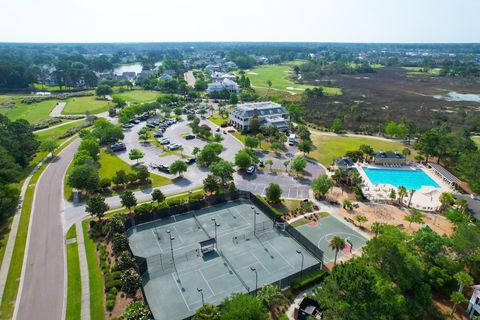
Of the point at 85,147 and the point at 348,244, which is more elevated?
the point at 85,147

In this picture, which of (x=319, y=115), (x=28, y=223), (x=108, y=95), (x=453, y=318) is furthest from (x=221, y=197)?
(x=108, y=95)

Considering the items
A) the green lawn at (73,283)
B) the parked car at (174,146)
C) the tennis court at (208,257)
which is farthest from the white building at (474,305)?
the parked car at (174,146)

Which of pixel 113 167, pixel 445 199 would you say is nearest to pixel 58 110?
pixel 113 167

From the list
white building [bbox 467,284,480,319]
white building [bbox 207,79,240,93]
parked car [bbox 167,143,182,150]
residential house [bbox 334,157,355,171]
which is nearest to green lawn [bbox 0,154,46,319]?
parked car [bbox 167,143,182,150]

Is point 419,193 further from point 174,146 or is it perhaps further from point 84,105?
point 84,105

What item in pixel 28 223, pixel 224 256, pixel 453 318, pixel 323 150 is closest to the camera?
pixel 453 318

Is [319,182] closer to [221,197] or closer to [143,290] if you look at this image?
[221,197]

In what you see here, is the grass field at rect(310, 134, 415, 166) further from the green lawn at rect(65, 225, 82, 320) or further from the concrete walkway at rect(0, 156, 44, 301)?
the concrete walkway at rect(0, 156, 44, 301)
